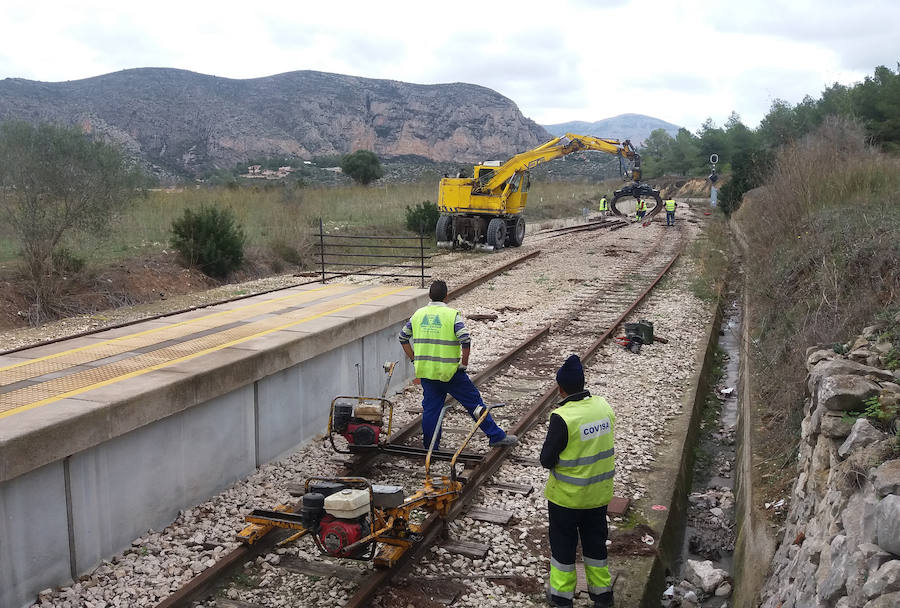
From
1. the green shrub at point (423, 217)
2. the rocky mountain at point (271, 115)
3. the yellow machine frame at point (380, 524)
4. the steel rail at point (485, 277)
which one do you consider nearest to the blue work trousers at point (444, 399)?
the yellow machine frame at point (380, 524)

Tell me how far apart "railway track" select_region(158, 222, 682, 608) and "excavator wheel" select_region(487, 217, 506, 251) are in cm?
486

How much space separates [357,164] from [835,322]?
2385 inches

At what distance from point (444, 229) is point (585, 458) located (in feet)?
76.8

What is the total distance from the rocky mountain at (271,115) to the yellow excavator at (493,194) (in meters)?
68.6

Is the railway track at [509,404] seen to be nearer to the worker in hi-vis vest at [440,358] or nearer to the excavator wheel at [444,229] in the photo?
the worker in hi-vis vest at [440,358]

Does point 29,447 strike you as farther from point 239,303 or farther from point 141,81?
point 141,81

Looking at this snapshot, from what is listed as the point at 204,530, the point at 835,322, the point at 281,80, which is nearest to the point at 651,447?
the point at 835,322

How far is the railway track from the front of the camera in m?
5.54

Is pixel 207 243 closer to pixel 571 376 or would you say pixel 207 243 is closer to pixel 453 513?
pixel 453 513

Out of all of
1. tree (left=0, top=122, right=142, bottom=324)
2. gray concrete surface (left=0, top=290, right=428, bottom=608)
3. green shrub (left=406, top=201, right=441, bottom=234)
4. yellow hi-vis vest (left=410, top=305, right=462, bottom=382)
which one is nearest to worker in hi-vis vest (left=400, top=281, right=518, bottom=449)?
yellow hi-vis vest (left=410, top=305, right=462, bottom=382)

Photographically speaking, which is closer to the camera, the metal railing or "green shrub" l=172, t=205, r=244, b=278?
"green shrub" l=172, t=205, r=244, b=278

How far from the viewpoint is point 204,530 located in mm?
6355

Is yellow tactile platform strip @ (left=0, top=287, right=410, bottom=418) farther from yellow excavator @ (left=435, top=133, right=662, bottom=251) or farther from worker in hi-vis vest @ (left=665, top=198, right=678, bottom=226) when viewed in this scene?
worker in hi-vis vest @ (left=665, top=198, right=678, bottom=226)

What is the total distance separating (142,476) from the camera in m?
6.12
